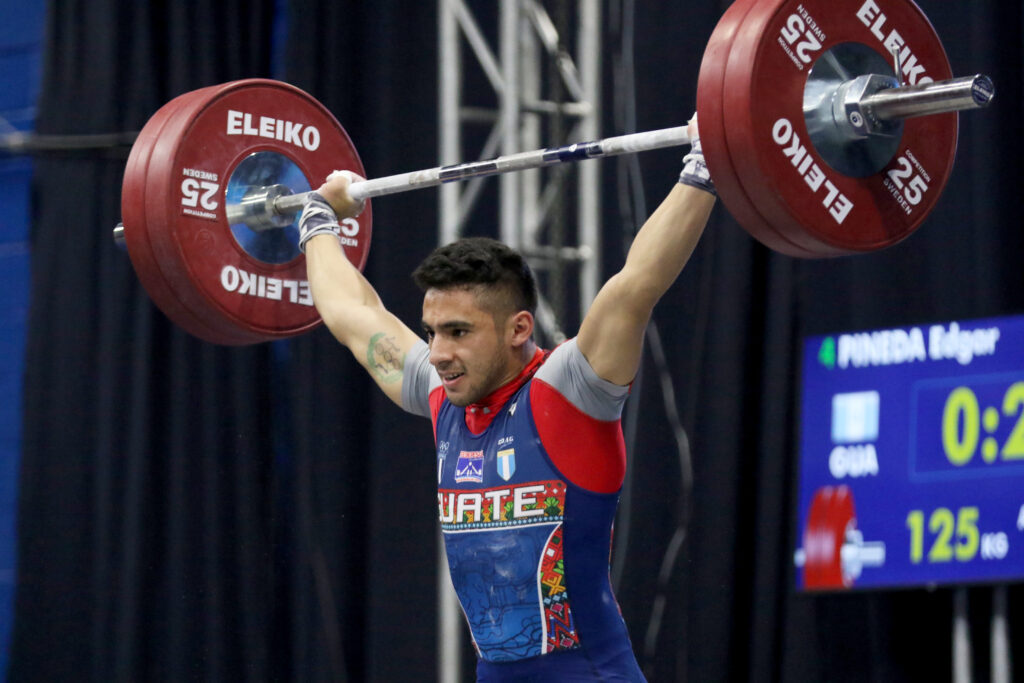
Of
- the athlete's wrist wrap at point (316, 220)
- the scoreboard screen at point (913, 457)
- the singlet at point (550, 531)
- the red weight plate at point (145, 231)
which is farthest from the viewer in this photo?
the scoreboard screen at point (913, 457)

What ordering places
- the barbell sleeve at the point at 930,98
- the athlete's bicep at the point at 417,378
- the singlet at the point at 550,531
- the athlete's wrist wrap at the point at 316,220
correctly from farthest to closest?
1. the athlete's wrist wrap at the point at 316,220
2. the athlete's bicep at the point at 417,378
3. the singlet at the point at 550,531
4. the barbell sleeve at the point at 930,98

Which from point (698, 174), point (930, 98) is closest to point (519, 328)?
point (698, 174)

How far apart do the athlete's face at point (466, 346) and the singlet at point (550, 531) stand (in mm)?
75

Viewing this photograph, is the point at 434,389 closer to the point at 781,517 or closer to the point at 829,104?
the point at 829,104

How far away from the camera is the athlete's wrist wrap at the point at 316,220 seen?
2943 millimetres

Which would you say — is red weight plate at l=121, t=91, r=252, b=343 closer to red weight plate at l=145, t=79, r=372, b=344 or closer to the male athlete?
red weight plate at l=145, t=79, r=372, b=344

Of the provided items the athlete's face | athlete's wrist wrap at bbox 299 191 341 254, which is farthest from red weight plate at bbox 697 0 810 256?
athlete's wrist wrap at bbox 299 191 341 254

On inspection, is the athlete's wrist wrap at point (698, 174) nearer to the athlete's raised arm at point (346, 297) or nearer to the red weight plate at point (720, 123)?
the red weight plate at point (720, 123)

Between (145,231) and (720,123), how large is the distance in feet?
4.65

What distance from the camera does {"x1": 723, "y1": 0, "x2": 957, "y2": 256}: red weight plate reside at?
221cm

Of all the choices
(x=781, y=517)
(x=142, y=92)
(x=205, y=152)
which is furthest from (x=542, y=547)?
(x=142, y=92)

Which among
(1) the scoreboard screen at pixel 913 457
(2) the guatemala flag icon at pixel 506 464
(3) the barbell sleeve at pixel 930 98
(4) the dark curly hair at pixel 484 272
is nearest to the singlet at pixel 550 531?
(2) the guatemala flag icon at pixel 506 464

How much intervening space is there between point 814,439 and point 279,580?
7.32 feet

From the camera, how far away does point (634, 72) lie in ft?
14.7
